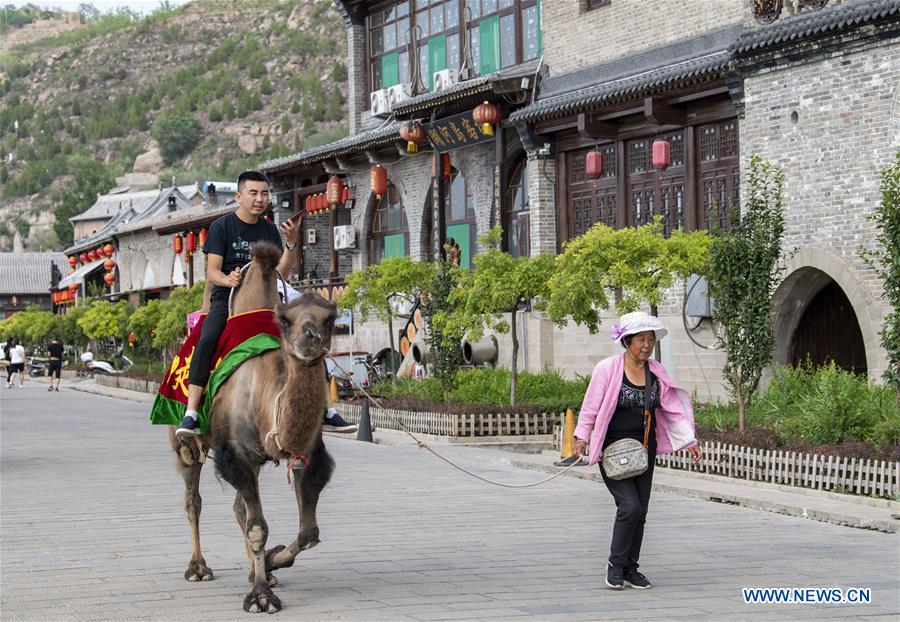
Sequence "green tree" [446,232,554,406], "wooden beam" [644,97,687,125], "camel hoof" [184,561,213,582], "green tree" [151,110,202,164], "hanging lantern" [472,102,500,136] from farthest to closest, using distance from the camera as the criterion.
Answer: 1. "green tree" [151,110,202,164]
2. "hanging lantern" [472,102,500,136]
3. "wooden beam" [644,97,687,125]
4. "green tree" [446,232,554,406]
5. "camel hoof" [184,561,213,582]

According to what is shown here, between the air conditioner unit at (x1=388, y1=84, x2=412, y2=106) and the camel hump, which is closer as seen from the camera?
the camel hump

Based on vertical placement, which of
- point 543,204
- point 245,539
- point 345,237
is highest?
point 345,237

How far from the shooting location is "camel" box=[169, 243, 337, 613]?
8.34 m

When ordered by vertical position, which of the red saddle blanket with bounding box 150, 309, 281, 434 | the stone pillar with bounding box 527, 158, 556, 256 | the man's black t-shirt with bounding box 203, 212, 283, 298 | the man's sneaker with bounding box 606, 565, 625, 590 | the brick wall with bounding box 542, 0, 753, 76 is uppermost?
the brick wall with bounding box 542, 0, 753, 76

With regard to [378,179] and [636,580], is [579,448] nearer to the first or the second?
[636,580]

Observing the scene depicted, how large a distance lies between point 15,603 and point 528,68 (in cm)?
2420

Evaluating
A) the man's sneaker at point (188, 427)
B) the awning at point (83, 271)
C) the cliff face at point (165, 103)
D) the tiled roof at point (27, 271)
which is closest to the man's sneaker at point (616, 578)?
the man's sneaker at point (188, 427)

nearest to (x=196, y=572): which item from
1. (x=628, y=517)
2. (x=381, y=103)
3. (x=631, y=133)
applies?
(x=628, y=517)

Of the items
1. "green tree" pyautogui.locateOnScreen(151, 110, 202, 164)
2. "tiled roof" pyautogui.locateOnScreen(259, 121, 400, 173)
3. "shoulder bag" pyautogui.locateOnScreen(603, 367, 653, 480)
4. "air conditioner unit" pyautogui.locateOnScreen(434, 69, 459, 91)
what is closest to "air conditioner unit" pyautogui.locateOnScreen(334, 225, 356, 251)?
"tiled roof" pyautogui.locateOnScreen(259, 121, 400, 173)

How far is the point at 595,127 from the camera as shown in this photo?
28234 mm

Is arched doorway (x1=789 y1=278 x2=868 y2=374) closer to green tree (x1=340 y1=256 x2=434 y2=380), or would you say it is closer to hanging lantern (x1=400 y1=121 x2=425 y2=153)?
green tree (x1=340 y1=256 x2=434 y2=380)

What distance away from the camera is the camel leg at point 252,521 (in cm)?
834

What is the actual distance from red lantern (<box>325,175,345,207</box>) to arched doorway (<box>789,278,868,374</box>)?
20.1 m

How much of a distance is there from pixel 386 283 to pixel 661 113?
710 centimetres
